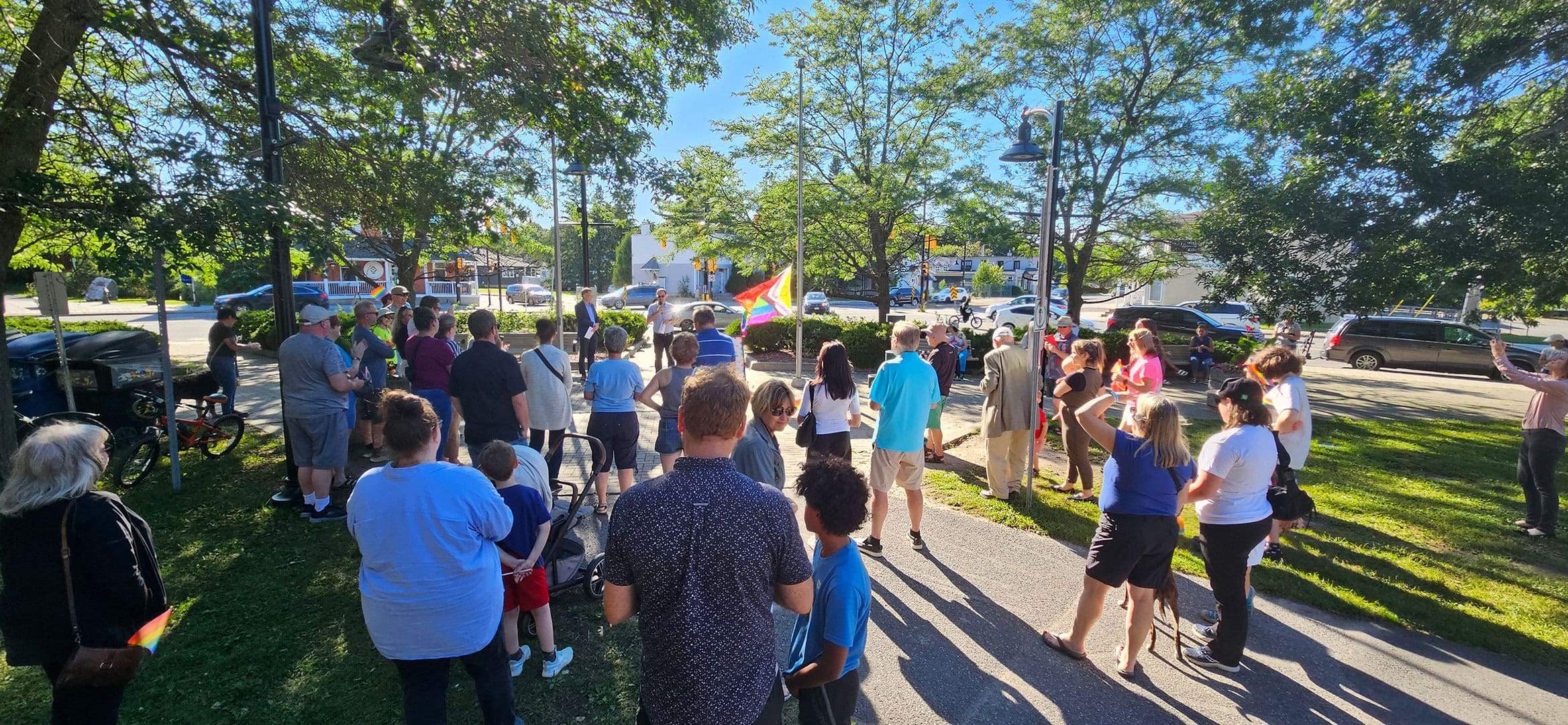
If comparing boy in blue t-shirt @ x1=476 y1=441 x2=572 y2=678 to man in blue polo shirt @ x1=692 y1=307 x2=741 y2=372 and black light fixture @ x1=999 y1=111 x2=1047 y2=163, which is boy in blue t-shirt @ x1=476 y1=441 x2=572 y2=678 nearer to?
man in blue polo shirt @ x1=692 y1=307 x2=741 y2=372

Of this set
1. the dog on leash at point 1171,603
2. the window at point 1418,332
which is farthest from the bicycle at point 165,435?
the window at point 1418,332

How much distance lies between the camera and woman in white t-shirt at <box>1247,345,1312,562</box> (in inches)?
182

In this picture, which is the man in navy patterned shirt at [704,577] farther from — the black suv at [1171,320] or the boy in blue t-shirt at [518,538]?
the black suv at [1171,320]

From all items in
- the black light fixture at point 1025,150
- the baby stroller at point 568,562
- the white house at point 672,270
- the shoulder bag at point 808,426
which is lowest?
the baby stroller at point 568,562

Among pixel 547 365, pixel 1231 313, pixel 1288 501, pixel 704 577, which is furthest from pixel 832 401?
pixel 1231 313

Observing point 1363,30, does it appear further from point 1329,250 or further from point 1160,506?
point 1160,506

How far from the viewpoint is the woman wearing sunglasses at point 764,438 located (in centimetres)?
338

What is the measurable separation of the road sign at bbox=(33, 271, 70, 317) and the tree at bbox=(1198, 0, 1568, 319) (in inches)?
558

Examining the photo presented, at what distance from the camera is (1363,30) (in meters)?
8.75

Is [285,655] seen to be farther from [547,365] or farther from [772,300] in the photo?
[772,300]

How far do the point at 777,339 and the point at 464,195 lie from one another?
9727 mm

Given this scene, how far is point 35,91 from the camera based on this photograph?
482 cm

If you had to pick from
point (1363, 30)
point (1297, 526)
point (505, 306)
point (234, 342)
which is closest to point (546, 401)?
point (234, 342)

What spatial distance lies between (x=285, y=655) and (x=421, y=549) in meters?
2.18
